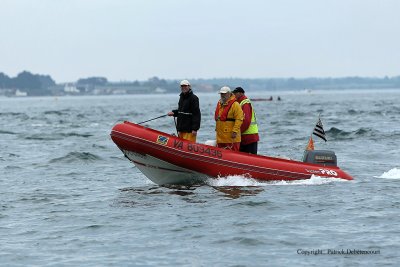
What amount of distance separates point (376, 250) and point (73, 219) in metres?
4.70

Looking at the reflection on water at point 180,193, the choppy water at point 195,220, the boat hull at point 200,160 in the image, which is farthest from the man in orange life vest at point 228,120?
the reflection on water at point 180,193

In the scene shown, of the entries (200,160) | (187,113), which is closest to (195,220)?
(200,160)

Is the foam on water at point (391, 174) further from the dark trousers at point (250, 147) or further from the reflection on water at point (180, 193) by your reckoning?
the reflection on water at point (180, 193)

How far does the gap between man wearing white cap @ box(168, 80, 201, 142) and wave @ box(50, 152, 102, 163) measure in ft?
24.1

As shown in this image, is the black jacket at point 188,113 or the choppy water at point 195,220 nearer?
the choppy water at point 195,220

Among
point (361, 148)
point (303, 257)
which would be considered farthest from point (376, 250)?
point (361, 148)

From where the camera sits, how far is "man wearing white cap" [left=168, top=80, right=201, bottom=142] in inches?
582

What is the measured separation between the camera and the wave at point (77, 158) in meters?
21.9

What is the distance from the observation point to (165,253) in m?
9.94

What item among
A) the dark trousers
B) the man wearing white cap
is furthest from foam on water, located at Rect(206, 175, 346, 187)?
the man wearing white cap

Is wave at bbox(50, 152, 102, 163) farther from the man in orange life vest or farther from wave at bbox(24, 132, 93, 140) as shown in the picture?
wave at bbox(24, 132, 93, 140)

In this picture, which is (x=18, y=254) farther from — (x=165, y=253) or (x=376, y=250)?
(x=376, y=250)

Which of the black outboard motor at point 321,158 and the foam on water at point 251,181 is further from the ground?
the black outboard motor at point 321,158

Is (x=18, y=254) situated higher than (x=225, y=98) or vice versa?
(x=225, y=98)
